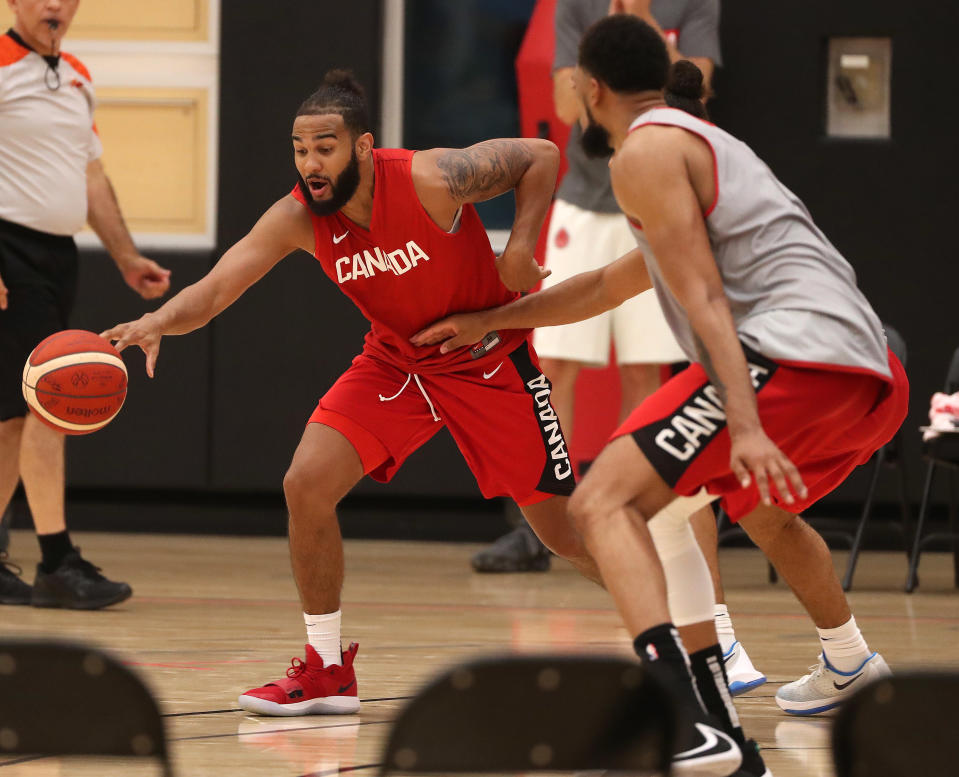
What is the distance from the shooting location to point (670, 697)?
5.52 feet

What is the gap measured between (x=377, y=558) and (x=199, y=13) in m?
3.17

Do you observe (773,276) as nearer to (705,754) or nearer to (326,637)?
(705,754)

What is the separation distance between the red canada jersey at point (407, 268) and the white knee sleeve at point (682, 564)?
3.41ft

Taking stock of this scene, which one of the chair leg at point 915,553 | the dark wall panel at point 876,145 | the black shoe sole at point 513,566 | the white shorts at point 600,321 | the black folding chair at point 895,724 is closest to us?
the black folding chair at point 895,724

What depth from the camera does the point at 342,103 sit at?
3.75 meters

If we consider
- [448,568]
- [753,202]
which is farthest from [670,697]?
[448,568]

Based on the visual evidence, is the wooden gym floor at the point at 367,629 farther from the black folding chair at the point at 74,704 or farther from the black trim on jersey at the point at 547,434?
the black folding chair at the point at 74,704

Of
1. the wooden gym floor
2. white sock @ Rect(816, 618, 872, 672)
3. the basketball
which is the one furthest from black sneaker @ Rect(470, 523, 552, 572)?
white sock @ Rect(816, 618, 872, 672)

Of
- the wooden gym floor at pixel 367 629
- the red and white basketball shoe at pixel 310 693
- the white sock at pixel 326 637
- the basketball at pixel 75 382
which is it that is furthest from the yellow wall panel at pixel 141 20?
the red and white basketball shoe at pixel 310 693

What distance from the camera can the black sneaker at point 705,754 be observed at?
Result: 2.56 m

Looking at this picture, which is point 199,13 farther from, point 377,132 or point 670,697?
point 670,697

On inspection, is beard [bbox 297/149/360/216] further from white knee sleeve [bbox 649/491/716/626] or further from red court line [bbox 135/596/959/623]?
red court line [bbox 135/596/959/623]

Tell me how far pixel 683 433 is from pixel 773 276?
1.34 feet

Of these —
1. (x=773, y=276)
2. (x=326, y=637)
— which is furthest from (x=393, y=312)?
(x=773, y=276)
